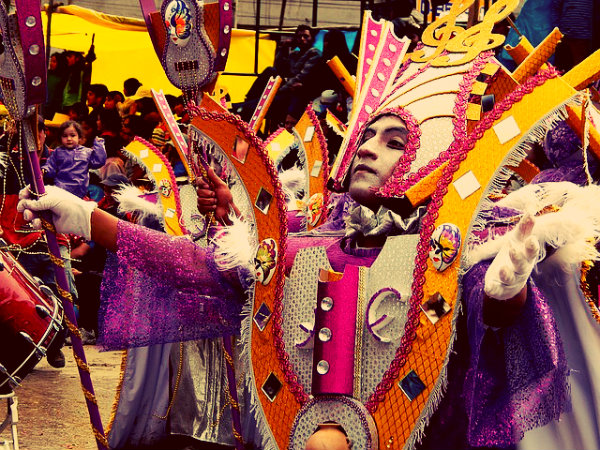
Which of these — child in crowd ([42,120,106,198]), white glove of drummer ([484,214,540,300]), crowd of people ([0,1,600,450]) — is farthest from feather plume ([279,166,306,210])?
child in crowd ([42,120,106,198])

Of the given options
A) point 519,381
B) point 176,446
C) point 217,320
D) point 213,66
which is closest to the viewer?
point 519,381

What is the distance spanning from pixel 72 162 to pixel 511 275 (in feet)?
17.4

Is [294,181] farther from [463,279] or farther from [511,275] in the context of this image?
[511,275]

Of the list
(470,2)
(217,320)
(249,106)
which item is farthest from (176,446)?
(249,106)

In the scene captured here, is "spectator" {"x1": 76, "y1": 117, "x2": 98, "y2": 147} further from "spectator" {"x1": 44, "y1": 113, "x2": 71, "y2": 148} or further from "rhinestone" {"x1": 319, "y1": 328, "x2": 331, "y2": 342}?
"rhinestone" {"x1": 319, "y1": 328, "x2": 331, "y2": 342}

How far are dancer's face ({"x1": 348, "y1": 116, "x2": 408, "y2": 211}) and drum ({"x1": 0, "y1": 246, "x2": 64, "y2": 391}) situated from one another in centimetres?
149

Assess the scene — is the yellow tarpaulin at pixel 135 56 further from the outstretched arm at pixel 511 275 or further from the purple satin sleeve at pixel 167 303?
the outstretched arm at pixel 511 275

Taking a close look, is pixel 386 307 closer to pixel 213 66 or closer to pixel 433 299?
pixel 433 299

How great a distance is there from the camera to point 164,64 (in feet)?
10.6

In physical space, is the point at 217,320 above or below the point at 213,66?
below

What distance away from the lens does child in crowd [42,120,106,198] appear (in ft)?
23.2

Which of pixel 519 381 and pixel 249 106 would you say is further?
pixel 249 106

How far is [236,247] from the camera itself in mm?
2852

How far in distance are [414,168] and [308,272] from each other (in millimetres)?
410
